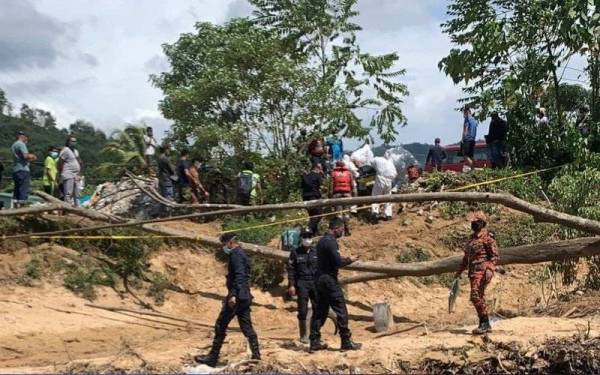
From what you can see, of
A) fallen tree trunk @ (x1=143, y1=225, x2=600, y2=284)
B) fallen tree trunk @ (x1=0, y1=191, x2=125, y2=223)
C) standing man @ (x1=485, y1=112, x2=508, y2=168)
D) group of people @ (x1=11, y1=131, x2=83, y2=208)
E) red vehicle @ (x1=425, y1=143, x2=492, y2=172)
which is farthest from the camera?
red vehicle @ (x1=425, y1=143, x2=492, y2=172)

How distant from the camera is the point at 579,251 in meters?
11.0

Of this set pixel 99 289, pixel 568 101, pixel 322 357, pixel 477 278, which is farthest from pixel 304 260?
pixel 568 101

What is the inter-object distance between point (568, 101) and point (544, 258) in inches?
451

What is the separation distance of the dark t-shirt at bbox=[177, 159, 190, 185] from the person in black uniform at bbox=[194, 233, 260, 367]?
826 centimetres

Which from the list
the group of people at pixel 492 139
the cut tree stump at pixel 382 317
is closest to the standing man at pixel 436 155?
the group of people at pixel 492 139

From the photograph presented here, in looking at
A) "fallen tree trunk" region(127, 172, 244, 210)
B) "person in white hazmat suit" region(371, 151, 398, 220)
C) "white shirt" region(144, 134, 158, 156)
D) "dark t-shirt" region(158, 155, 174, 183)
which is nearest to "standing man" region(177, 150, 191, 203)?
"dark t-shirt" region(158, 155, 174, 183)

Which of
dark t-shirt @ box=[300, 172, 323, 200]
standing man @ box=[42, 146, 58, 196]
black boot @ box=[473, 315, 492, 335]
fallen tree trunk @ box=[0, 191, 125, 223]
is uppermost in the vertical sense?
standing man @ box=[42, 146, 58, 196]

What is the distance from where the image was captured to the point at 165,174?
1670 cm

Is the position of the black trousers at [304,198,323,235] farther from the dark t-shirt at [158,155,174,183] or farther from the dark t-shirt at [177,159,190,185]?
the dark t-shirt at [177,159,190,185]

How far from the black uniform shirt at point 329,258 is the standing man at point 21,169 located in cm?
738

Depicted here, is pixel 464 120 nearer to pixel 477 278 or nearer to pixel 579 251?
pixel 579 251

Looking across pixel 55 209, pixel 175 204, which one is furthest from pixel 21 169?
pixel 175 204

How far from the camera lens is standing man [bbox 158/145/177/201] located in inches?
653

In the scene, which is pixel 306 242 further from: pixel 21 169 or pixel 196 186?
pixel 196 186
